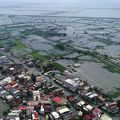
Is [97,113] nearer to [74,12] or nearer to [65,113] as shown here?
[65,113]

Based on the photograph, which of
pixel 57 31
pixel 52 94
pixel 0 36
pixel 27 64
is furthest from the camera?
pixel 57 31

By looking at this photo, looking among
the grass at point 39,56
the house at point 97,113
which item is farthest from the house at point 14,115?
the grass at point 39,56

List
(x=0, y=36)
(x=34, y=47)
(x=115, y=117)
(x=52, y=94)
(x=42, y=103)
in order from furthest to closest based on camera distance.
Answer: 1. (x=0, y=36)
2. (x=34, y=47)
3. (x=52, y=94)
4. (x=42, y=103)
5. (x=115, y=117)

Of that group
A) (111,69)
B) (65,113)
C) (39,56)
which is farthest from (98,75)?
(39,56)

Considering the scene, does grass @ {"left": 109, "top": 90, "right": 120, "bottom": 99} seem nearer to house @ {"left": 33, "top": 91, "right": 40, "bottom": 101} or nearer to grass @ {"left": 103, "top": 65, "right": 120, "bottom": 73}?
grass @ {"left": 103, "top": 65, "right": 120, "bottom": 73}

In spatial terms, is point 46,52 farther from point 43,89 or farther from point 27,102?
point 27,102

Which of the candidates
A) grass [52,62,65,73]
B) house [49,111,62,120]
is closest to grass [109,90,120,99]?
house [49,111,62,120]

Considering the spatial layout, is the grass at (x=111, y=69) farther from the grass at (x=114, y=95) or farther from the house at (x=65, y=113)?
the house at (x=65, y=113)

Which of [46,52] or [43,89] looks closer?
[43,89]

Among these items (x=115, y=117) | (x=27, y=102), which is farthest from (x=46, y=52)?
(x=115, y=117)
